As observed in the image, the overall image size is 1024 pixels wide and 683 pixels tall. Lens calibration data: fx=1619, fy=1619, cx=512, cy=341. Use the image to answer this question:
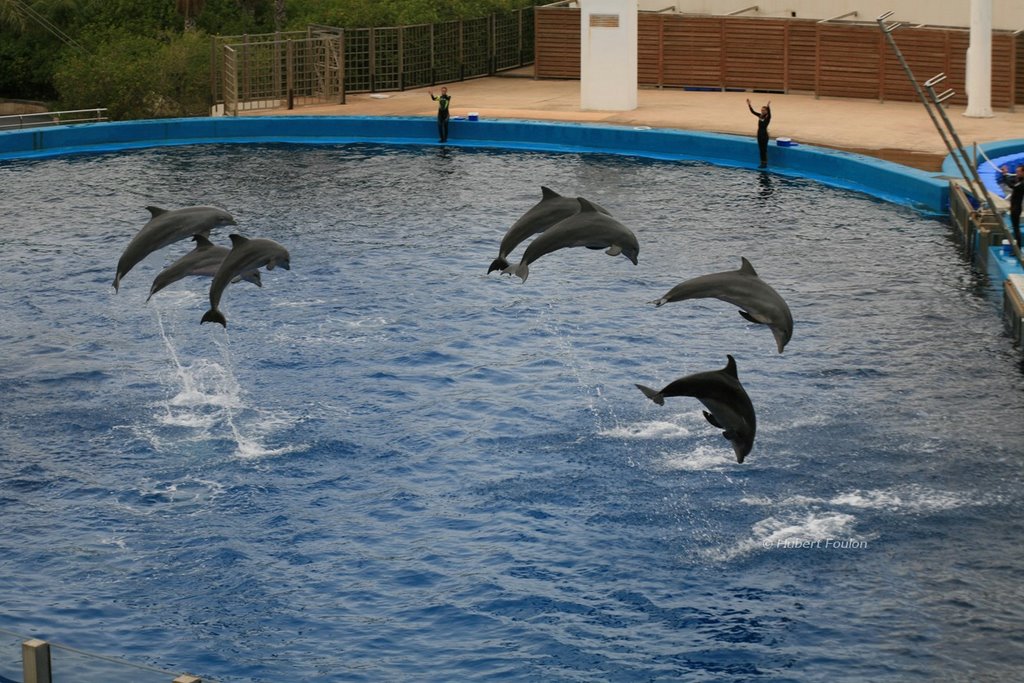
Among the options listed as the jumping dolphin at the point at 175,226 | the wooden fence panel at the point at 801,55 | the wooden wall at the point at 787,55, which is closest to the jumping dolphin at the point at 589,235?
the jumping dolphin at the point at 175,226

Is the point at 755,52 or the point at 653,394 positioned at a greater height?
the point at 755,52

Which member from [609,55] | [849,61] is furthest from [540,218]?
[849,61]

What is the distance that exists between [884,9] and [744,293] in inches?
1264

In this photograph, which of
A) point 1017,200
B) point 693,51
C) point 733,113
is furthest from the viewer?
point 693,51

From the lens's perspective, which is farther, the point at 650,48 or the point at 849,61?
the point at 650,48

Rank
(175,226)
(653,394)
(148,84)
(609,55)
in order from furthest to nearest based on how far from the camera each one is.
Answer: (148,84), (609,55), (175,226), (653,394)

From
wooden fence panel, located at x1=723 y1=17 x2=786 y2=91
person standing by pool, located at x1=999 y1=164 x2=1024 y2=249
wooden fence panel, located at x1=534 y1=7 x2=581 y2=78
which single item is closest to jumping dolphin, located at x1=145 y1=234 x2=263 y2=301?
person standing by pool, located at x1=999 y1=164 x2=1024 y2=249

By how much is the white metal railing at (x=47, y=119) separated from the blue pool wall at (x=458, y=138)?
1.31 metres

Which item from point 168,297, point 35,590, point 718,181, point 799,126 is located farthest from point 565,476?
point 799,126

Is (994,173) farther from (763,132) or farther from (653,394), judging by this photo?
(653,394)

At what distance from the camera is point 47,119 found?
161 feet

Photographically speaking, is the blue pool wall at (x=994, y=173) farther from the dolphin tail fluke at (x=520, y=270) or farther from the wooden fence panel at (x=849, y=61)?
the dolphin tail fluke at (x=520, y=270)

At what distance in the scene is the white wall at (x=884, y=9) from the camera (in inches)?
1829

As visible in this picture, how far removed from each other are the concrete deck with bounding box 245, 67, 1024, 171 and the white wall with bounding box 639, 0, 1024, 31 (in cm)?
327
